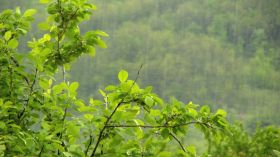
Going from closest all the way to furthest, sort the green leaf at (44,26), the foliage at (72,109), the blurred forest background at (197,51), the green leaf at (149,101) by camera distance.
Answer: the green leaf at (149,101) → the foliage at (72,109) → the green leaf at (44,26) → the blurred forest background at (197,51)

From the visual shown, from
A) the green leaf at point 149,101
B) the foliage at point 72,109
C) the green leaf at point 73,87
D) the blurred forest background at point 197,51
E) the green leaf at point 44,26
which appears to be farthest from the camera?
the blurred forest background at point 197,51

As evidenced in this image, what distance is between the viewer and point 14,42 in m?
1.86

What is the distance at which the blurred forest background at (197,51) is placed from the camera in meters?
65.1

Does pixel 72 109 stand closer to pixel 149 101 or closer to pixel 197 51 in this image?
pixel 149 101

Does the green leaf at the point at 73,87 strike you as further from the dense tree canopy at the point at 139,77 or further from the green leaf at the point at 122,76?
the green leaf at the point at 122,76

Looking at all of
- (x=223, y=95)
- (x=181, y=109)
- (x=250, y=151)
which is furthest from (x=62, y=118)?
(x=223, y=95)

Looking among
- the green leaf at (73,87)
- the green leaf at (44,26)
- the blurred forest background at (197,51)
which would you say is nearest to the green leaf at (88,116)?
the green leaf at (73,87)

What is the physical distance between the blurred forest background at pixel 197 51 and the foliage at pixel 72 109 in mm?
56065

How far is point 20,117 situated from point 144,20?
7878 centimetres

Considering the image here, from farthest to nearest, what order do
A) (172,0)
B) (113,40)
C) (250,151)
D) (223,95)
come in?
(172,0), (113,40), (223,95), (250,151)

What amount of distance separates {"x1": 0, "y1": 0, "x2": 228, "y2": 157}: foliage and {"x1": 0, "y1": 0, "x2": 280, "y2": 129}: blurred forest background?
5607cm

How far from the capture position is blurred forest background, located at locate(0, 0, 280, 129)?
65062 mm

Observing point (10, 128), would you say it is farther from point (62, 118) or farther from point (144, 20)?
point (144, 20)

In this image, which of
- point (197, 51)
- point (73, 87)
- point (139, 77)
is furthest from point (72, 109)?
point (197, 51)
